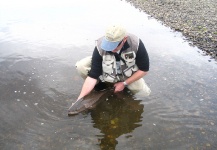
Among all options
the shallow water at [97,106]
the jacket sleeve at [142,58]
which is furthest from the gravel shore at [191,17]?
Answer: the jacket sleeve at [142,58]

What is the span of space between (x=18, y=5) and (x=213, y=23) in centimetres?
1029

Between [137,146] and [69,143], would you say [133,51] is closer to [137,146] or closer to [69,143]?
[137,146]

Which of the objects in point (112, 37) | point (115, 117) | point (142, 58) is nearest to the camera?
point (112, 37)

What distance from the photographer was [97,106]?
550cm

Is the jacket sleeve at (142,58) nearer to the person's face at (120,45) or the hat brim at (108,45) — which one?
the person's face at (120,45)

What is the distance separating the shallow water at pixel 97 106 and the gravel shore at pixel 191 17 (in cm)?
56

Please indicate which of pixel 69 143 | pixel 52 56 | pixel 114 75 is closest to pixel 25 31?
pixel 52 56

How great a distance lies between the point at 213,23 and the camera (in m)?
11.2

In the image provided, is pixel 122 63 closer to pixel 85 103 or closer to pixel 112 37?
pixel 112 37

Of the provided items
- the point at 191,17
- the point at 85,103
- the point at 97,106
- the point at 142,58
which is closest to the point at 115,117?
the point at 97,106

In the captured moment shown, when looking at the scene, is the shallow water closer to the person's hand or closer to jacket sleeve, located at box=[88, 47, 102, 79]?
the person's hand

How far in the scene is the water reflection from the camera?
4.64 metres

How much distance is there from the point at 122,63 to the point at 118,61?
3.7 inches

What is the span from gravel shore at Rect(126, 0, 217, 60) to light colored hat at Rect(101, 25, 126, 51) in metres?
4.65
